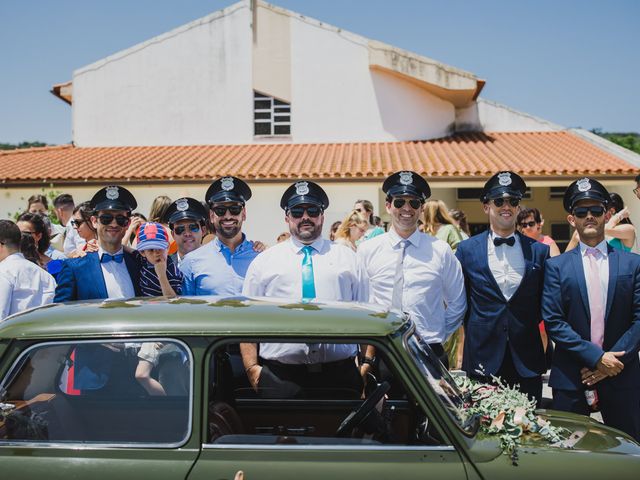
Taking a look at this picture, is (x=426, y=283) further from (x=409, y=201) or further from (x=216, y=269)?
(x=216, y=269)

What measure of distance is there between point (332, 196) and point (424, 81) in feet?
20.3

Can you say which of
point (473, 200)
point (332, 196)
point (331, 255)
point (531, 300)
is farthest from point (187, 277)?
point (473, 200)

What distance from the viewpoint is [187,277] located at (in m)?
4.83

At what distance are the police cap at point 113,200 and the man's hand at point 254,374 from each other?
163 cm

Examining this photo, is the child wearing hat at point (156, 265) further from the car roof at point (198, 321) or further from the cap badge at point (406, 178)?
the cap badge at point (406, 178)

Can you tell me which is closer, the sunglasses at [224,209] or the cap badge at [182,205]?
the sunglasses at [224,209]

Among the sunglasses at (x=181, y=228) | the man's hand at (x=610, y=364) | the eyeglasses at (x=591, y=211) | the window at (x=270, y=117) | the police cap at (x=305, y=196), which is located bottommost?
the man's hand at (x=610, y=364)

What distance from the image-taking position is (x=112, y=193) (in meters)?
4.69

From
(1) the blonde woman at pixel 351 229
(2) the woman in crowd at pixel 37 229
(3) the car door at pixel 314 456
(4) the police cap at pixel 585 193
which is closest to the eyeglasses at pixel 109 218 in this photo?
(2) the woman in crowd at pixel 37 229

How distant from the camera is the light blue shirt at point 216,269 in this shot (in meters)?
4.74

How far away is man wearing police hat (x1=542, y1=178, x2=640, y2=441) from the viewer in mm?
4199

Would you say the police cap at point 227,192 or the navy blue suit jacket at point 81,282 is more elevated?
the police cap at point 227,192

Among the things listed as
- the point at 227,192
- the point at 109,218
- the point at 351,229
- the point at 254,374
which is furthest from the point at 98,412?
the point at 351,229

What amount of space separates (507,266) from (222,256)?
2046 mm
